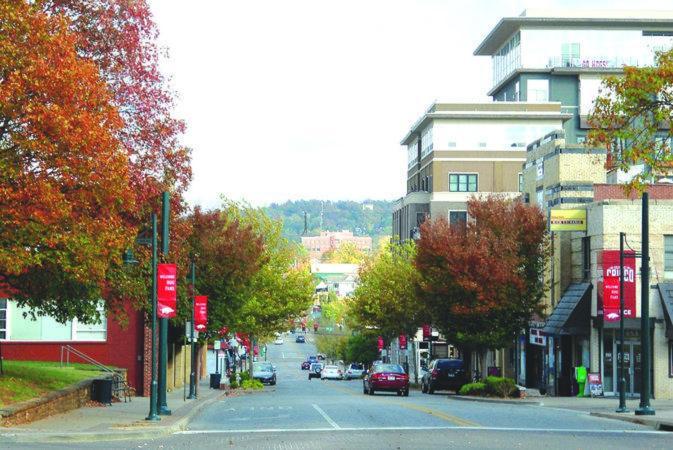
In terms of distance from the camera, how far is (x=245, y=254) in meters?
59.1

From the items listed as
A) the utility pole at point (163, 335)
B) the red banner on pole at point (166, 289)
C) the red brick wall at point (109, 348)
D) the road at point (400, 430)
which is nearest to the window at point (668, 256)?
the road at point (400, 430)

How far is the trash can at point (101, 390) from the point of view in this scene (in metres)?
38.3

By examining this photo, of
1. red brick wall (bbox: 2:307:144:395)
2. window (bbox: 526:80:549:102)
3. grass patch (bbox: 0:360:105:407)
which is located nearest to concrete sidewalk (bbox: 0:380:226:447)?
grass patch (bbox: 0:360:105:407)

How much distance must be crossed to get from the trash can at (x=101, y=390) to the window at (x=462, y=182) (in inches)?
2679

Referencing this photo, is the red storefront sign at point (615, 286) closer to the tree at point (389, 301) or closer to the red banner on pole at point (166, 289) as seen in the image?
the red banner on pole at point (166, 289)

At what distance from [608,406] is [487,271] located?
1299cm

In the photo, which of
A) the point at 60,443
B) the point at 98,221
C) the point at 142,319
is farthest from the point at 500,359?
the point at 60,443

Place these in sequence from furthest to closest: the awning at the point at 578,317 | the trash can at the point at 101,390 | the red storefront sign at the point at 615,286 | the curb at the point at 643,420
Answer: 1. the awning at the point at 578,317
2. the red storefront sign at the point at 615,286
3. the trash can at the point at 101,390
4. the curb at the point at 643,420

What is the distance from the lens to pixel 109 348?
4897cm

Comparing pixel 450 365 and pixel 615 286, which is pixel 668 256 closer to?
pixel 615 286

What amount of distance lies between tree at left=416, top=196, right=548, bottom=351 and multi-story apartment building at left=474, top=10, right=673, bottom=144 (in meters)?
44.3

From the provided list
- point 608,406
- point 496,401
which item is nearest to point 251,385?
point 496,401

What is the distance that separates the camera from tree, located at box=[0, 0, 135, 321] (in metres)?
26.4

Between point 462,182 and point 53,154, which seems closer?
point 53,154
